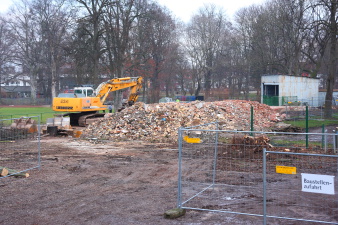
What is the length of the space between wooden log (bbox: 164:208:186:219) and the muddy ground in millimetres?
80

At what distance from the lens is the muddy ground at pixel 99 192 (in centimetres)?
717

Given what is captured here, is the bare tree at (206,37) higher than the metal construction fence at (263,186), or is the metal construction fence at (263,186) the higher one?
the bare tree at (206,37)

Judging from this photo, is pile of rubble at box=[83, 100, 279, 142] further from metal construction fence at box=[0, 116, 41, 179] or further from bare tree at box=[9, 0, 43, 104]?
bare tree at box=[9, 0, 43, 104]

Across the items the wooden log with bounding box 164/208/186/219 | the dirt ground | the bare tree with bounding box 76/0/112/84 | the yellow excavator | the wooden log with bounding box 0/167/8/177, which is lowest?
the dirt ground

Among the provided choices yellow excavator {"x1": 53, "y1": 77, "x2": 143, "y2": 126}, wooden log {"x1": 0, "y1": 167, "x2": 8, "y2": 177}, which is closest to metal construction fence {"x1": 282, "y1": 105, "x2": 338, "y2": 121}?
yellow excavator {"x1": 53, "y1": 77, "x2": 143, "y2": 126}

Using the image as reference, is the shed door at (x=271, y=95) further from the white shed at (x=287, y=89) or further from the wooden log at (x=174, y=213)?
the wooden log at (x=174, y=213)

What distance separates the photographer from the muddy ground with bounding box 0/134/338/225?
23.5 feet

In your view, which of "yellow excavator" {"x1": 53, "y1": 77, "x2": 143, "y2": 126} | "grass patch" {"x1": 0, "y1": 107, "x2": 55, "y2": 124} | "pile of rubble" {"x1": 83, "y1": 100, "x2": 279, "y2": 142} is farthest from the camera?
"grass patch" {"x1": 0, "y1": 107, "x2": 55, "y2": 124}

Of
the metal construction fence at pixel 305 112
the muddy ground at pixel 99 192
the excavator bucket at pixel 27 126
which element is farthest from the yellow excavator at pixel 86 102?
the metal construction fence at pixel 305 112

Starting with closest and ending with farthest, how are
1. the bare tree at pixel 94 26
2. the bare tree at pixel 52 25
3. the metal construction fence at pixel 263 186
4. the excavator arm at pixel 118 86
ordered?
the metal construction fence at pixel 263 186 → the excavator arm at pixel 118 86 → the bare tree at pixel 94 26 → the bare tree at pixel 52 25

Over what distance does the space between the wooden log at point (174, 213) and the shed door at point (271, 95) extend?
35.9 m

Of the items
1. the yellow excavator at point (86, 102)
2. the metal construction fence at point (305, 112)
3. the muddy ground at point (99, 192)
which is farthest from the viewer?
the metal construction fence at point (305, 112)


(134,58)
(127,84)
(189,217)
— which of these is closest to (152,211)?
(189,217)

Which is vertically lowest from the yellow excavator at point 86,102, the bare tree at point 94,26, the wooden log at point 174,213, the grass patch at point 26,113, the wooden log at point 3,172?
the wooden log at point 174,213
